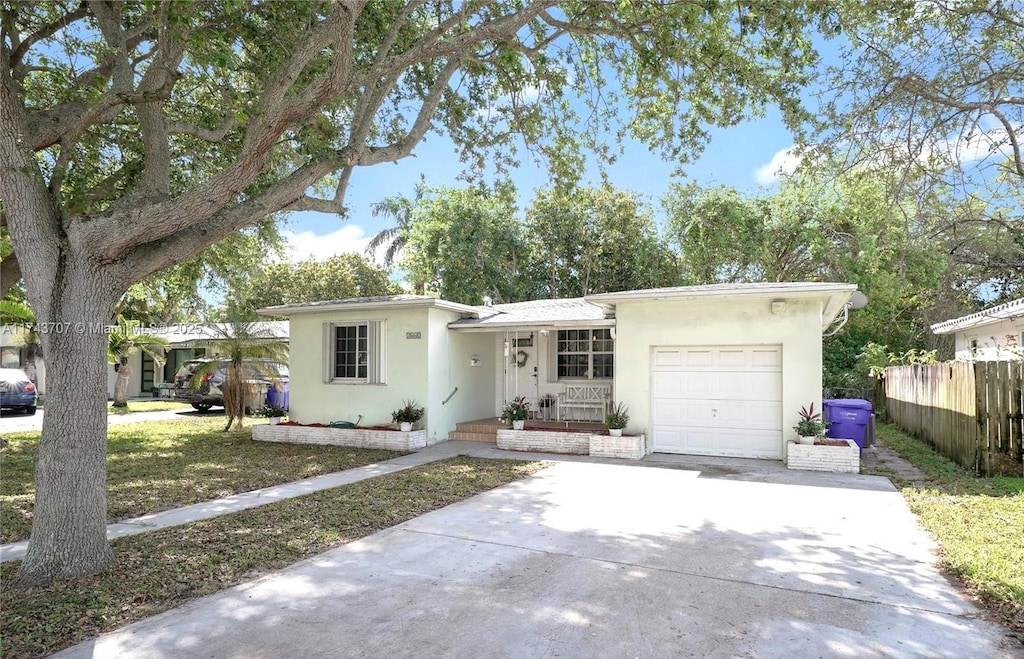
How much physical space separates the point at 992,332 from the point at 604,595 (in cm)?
1691

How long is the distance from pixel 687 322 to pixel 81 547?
9.28 m

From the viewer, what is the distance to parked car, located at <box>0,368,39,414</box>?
18.5 m

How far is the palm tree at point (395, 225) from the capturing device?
26000 mm

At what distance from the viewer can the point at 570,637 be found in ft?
12.4

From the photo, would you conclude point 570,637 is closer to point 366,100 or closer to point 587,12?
point 366,100

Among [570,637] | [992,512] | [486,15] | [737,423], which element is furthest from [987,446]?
[486,15]

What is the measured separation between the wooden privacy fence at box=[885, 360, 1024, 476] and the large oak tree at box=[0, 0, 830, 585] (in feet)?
16.3

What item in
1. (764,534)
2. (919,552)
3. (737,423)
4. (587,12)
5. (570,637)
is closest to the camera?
(570,637)

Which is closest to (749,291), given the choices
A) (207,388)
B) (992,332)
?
(992,332)

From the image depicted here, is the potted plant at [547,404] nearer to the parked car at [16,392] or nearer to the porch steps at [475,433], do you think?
the porch steps at [475,433]

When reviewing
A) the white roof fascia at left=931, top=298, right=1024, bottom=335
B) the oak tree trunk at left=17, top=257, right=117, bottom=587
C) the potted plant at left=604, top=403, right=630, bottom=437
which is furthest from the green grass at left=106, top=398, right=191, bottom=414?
the white roof fascia at left=931, top=298, right=1024, bottom=335

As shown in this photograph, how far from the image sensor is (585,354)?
1414 centimetres

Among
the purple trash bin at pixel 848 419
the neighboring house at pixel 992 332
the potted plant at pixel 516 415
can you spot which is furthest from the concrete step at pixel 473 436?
the neighboring house at pixel 992 332

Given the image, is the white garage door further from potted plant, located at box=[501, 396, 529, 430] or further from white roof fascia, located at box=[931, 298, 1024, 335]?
white roof fascia, located at box=[931, 298, 1024, 335]
